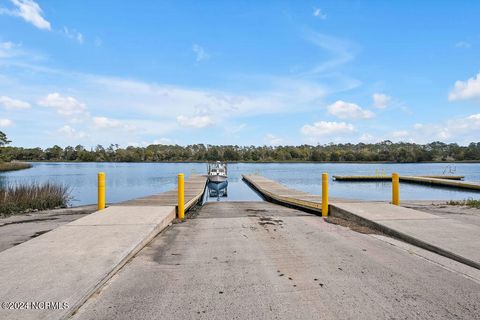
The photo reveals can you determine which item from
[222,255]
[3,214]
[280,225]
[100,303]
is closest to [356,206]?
[280,225]

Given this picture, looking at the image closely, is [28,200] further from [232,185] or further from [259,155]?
[259,155]

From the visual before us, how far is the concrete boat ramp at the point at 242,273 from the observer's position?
12.3 ft

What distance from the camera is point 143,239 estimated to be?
6.42m

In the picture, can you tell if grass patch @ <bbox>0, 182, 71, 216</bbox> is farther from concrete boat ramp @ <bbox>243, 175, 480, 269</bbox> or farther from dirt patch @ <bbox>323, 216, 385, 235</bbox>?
concrete boat ramp @ <bbox>243, 175, 480, 269</bbox>

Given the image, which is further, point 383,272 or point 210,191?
point 210,191

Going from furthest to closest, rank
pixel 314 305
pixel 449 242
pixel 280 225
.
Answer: pixel 280 225, pixel 449 242, pixel 314 305

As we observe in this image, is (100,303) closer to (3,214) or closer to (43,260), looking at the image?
(43,260)

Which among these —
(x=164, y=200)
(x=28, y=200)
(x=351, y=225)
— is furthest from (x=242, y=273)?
(x=28, y=200)

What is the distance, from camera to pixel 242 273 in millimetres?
4887

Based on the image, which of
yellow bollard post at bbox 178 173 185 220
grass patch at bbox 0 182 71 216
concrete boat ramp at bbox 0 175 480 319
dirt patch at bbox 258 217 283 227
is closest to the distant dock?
dirt patch at bbox 258 217 283 227

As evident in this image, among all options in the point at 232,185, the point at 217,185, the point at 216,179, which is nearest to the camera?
the point at 217,185

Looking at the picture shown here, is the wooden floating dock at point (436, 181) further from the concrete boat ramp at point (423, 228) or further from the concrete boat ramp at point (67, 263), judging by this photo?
the concrete boat ramp at point (67, 263)

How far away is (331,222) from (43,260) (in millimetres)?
6561

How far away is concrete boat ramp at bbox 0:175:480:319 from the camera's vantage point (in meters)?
3.74
